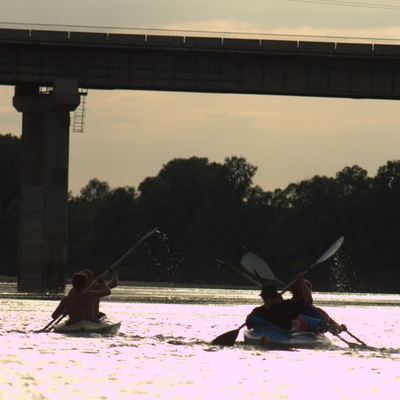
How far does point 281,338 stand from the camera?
109ft

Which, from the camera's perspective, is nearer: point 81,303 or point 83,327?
point 81,303

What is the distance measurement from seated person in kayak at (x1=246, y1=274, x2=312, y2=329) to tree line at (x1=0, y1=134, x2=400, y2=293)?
9589 cm

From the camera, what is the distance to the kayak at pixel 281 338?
3319 centimetres

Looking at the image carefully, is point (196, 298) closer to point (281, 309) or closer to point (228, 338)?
point (228, 338)

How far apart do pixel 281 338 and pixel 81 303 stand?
5.40 metres

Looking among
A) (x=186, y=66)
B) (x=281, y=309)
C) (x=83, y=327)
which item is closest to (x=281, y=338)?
(x=281, y=309)

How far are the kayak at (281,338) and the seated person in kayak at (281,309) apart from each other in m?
0.17

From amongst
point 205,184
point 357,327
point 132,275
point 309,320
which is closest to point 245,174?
point 205,184

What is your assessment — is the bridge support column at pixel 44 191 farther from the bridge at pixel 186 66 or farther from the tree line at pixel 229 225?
the tree line at pixel 229 225

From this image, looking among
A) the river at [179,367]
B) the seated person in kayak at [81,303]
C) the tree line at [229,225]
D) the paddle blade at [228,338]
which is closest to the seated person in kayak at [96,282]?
the seated person in kayak at [81,303]

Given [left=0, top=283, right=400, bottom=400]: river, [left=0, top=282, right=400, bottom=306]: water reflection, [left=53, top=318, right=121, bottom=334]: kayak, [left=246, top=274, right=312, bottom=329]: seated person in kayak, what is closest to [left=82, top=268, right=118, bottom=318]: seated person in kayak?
[left=53, top=318, right=121, bottom=334]: kayak

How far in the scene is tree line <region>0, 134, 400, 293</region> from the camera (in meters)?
139

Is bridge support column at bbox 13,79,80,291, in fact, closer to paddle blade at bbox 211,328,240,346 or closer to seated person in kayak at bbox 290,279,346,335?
paddle blade at bbox 211,328,240,346

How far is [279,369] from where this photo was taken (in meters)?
31.0
